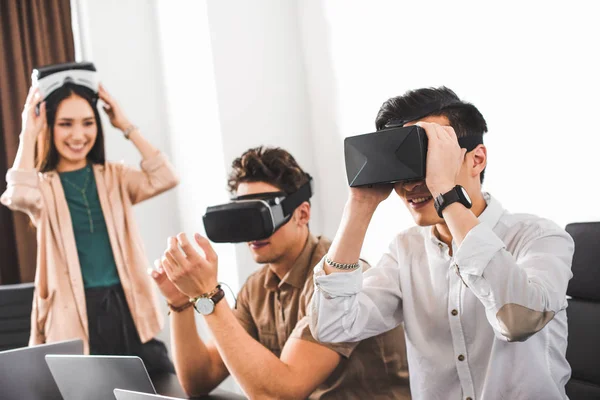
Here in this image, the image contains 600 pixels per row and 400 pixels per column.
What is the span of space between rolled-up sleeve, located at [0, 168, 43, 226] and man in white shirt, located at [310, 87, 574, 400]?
1.32 meters

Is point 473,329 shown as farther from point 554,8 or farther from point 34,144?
point 34,144

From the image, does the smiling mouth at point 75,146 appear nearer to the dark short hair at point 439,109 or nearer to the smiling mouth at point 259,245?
the smiling mouth at point 259,245

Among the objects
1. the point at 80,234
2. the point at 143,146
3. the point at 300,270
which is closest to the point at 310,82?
the point at 143,146

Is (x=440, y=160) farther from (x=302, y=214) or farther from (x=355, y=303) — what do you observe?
(x=302, y=214)

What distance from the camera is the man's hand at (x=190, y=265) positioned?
1491 millimetres

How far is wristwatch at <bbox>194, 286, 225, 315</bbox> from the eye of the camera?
1.53m

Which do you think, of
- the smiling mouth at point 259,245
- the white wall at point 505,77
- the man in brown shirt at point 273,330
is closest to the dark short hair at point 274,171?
the man in brown shirt at point 273,330

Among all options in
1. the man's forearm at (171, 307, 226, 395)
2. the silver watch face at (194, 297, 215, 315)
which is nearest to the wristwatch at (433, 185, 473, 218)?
the silver watch face at (194, 297, 215, 315)

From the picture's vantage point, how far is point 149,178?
2600mm

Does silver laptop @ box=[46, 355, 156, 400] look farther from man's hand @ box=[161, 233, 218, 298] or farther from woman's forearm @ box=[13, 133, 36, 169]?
woman's forearm @ box=[13, 133, 36, 169]

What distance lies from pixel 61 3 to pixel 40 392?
7.93ft

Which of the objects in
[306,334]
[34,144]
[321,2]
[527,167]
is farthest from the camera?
[321,2]

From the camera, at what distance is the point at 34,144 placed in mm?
2457

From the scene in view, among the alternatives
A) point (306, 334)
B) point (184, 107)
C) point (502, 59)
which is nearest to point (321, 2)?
point (184, 107)
